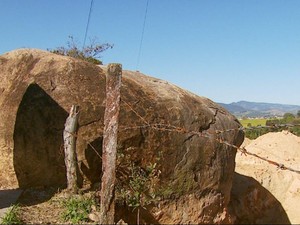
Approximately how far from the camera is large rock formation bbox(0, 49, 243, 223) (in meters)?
9.26

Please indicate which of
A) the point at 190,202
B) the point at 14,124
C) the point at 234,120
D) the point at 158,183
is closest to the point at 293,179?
the point at 234,120

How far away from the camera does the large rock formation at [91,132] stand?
30.4ft

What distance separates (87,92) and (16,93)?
1.84m

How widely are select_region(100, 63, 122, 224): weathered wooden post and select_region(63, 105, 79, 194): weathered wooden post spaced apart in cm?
199

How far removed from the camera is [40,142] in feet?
30.4

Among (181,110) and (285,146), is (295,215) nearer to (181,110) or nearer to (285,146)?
(285,146)

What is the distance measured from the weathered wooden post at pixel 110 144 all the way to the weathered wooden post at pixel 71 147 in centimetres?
199

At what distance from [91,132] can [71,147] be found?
101 cm

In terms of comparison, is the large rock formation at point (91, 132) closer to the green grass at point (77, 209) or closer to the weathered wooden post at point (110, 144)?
the green grass at point (77, 209)

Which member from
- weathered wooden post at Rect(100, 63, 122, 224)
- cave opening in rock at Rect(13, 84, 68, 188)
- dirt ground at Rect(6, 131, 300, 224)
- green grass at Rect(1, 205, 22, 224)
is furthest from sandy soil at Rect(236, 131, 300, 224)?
green grass at Rect(1, 205, 22, 224)

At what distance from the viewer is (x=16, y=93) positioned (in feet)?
32.0

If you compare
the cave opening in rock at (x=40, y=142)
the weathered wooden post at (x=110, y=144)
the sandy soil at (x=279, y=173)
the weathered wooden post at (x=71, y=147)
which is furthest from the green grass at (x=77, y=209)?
the sandy soil at (x=279, y=173)

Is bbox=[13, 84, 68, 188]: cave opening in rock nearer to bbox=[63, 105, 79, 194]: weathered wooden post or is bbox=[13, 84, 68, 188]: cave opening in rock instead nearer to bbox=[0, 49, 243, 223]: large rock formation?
bbox=[0, 49, 243, 223]: large rock formation

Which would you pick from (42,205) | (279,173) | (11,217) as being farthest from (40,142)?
(279,173)
